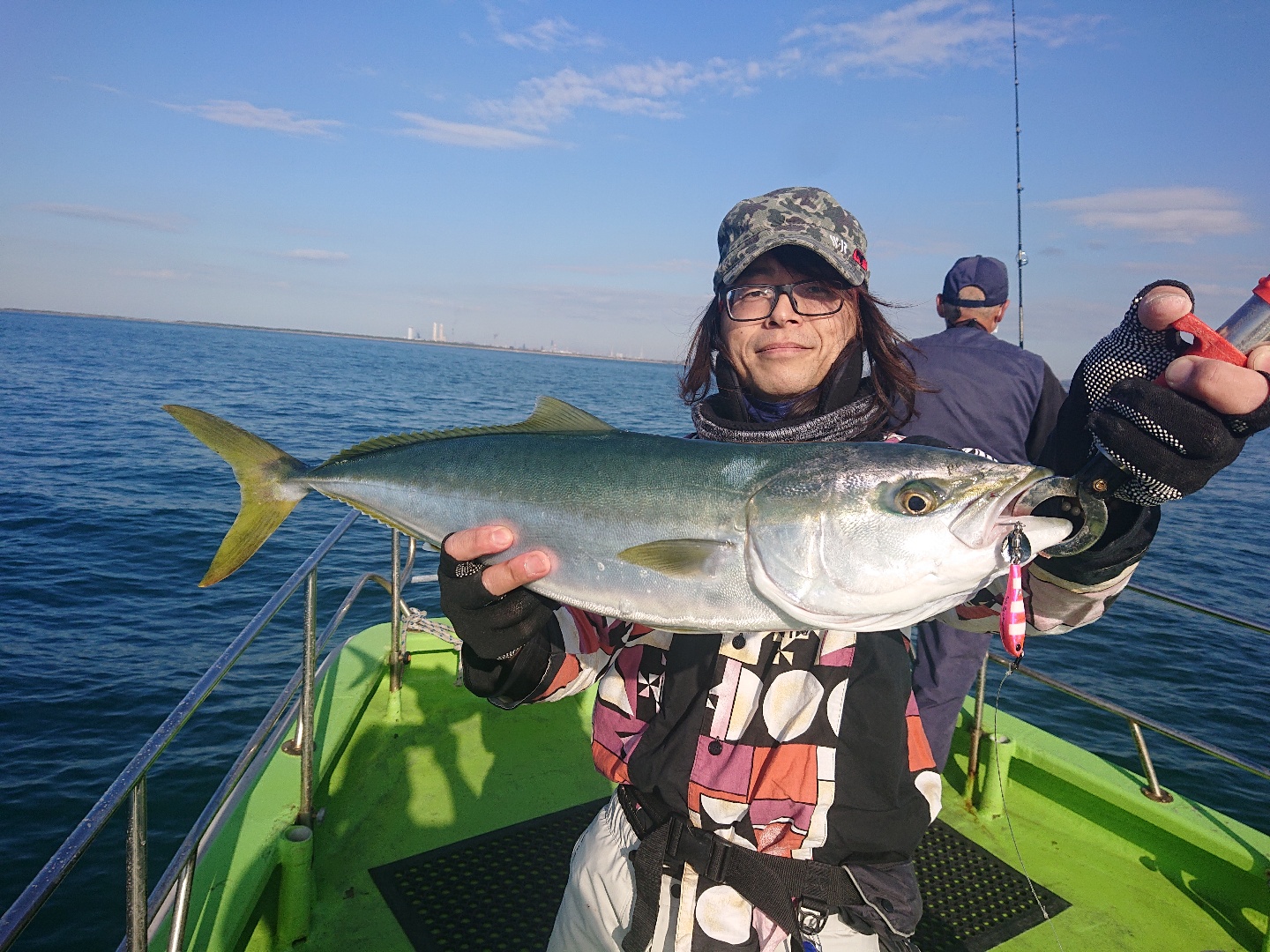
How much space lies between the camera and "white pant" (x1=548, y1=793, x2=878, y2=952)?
193 cm

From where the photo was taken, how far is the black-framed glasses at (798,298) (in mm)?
2613

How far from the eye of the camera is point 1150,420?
64.8 inches

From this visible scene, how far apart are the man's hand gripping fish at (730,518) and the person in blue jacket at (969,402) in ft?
4.82

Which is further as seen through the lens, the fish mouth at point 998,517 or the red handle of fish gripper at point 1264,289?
the fish mouth at point 998,517

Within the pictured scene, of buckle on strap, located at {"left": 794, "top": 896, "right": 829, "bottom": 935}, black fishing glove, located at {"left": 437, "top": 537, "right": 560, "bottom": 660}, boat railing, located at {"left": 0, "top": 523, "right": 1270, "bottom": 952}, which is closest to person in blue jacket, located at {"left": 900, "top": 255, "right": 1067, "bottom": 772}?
boat railing, located at {"left": 0, "top": 523, "right": 1270, "bottom": 952}

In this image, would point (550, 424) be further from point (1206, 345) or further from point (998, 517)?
point (1206, 345)

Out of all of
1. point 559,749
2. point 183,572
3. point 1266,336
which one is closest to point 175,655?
point 183,572

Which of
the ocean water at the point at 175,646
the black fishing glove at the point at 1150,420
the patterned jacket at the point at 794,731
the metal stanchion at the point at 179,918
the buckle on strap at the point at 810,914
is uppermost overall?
the black fishing glove at the point at 1150,420

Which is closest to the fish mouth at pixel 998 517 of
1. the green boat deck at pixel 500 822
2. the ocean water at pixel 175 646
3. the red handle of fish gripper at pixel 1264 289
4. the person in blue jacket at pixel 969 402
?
the red handle of fish gripper at pixel 1264 289

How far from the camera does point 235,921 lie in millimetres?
2969

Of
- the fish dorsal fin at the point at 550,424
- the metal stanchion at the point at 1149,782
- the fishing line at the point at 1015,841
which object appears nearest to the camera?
the fish dorsal fin at the point at 550,424

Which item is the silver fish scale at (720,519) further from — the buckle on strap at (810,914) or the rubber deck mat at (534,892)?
the rubber deck mat at (534,892)

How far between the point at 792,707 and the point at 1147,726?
306 centimetres

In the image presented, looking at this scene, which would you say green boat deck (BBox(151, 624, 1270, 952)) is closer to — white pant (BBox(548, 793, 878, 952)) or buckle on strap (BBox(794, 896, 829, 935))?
white pant (BBox(548, 793, 878, 952))
